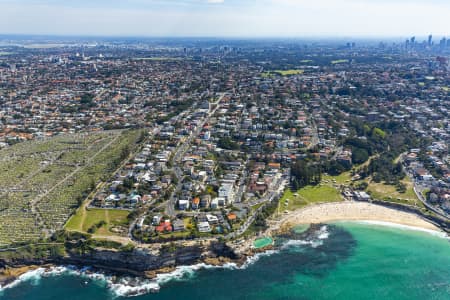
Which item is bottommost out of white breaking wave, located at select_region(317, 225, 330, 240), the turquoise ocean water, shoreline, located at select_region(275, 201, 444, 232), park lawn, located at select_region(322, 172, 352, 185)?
the turquoise ocean water

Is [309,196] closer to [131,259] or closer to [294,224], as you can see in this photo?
[294,224]

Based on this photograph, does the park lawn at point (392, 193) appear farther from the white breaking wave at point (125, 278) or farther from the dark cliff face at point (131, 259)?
the dark cliff face at point (131, 259)

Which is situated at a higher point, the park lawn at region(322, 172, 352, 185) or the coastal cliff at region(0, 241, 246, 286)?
the park lawn at region(322, 172, 352, 185)

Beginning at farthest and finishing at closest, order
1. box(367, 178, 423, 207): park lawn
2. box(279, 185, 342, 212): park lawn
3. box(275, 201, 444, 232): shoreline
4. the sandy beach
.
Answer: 1. box(367, 178, 423, 207): park lawn
2. box(279, 185, 342, 212): park lawn
3. the sandy beach
4. box(275, 201, 444, 232): shoreline

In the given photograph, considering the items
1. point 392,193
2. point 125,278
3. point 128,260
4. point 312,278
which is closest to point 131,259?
point 128,260

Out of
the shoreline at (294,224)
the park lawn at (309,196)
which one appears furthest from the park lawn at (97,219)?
the park lawn at (309,196)

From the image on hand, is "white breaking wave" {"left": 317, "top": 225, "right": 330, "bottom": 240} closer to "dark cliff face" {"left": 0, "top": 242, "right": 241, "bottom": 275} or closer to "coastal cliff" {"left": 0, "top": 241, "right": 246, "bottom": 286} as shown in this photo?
"coastal cliff" {"left": 0, "top": 241, "right": 246, "bottom": 286}

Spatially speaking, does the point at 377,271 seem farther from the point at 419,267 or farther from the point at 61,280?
the point at 61,280

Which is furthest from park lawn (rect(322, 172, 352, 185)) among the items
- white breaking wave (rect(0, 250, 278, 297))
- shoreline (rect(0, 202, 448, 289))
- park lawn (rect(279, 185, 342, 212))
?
white breaking wave (rect(0, 250, 278, 297))
